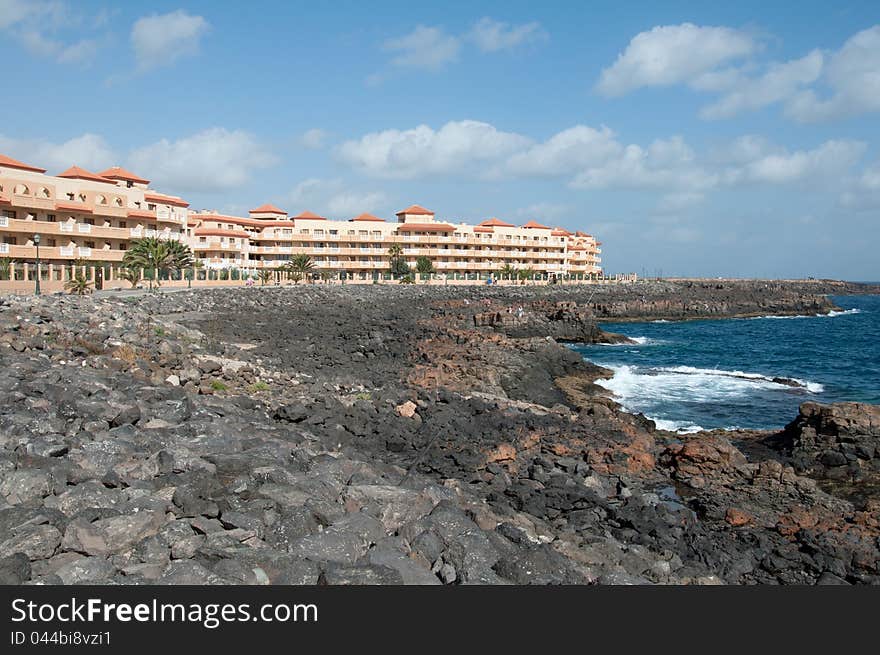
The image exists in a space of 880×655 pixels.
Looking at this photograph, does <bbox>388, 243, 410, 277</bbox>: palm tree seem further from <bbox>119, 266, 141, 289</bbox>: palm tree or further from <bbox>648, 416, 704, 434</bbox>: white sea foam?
<bbox>648, 416, 704, 434</bbox>: white sea foam

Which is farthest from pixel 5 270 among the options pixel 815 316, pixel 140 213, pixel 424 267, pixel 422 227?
pixel 815 316

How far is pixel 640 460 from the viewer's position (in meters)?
13.3

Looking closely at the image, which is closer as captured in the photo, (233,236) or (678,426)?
(678,426)

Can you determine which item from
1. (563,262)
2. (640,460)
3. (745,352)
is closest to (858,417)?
(640,460)

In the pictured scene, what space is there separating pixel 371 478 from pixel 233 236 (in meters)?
72.2

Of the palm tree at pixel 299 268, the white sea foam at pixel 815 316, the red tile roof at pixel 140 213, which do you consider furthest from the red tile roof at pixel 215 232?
the white sea foam at pixel 815 316

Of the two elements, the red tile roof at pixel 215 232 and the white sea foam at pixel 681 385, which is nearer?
the white sea foam at pixel 681 385

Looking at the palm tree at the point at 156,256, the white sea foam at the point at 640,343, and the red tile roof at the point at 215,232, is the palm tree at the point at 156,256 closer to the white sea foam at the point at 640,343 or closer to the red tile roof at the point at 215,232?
the red tile roof at the point at 215,232

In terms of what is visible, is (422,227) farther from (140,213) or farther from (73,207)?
(73,207)

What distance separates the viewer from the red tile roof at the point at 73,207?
169 feet

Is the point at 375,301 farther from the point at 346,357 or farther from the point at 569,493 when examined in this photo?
the point at 569,493

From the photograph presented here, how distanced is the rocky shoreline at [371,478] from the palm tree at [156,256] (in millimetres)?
30008

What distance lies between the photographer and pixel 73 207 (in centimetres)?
5238
